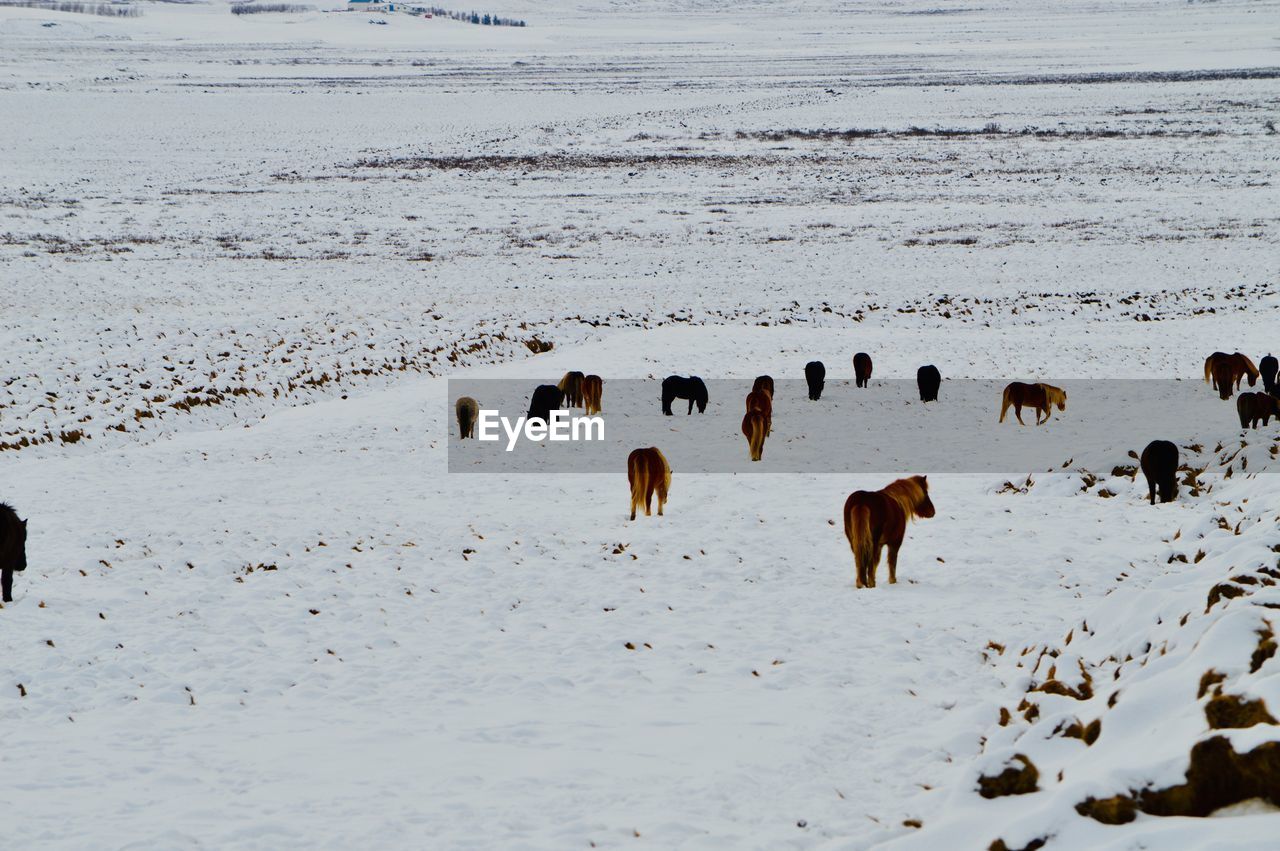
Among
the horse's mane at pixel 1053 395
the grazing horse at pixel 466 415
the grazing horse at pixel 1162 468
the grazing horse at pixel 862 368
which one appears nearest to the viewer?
the grazing horse at pixel 1162 468

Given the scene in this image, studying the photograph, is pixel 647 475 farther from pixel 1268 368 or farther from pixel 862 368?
pixel 1268 368

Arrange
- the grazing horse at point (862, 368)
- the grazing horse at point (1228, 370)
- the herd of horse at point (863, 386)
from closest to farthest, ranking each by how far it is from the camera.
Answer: the herd of horse at point (863, 386)
the grazing horse at point (1228, 370)
the grazing horse at point (862, 368)

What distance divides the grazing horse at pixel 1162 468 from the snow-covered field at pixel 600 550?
255 mm

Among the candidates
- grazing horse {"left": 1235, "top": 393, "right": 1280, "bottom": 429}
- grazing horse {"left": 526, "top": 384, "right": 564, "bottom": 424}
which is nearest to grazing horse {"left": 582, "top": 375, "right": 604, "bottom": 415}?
grazing horse {"left": 526, "top": 384, "right": 564, "bottom": 424}

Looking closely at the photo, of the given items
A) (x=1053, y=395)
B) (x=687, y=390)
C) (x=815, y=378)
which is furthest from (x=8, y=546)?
(x=1053, y=395)

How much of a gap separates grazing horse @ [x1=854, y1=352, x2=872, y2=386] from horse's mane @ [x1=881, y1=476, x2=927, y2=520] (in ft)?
33.9

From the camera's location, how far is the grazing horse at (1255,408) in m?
16.8

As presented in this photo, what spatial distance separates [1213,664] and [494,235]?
131ft

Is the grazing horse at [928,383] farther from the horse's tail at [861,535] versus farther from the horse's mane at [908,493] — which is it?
the horse's tail at [861,535]

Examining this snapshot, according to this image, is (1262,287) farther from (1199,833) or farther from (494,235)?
(1199,833)

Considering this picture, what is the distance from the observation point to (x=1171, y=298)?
3250 cm

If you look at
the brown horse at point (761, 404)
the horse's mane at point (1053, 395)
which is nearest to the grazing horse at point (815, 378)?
the brown horse at point (761, 404)

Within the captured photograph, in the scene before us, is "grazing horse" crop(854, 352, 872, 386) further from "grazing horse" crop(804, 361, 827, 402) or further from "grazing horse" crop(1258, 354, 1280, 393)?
"grazing horse" crop(1258, 354, 1280, 393)

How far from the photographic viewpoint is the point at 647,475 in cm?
1398
